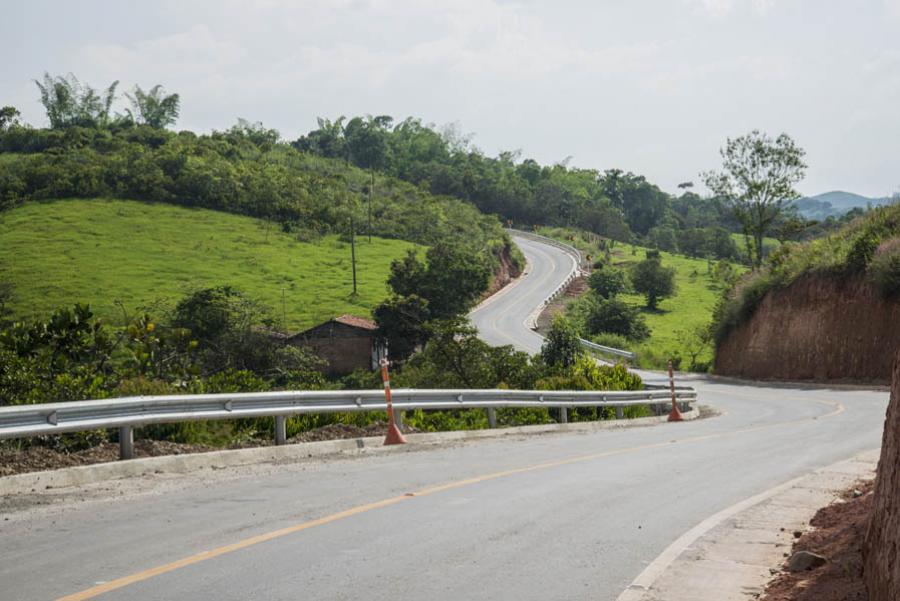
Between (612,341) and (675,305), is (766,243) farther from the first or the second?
(612,341)

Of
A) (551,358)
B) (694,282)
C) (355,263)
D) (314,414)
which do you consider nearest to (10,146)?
(355,263)

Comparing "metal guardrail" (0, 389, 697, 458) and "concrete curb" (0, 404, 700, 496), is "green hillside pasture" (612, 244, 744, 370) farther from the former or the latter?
"concrete curb" (0, 404, 700, 496)

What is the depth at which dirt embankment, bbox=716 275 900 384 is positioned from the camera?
4641 centimetres

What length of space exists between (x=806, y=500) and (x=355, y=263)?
97075 millimetres

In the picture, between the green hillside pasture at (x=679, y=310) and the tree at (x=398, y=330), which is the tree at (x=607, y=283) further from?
the tree at (x=398, y=330)

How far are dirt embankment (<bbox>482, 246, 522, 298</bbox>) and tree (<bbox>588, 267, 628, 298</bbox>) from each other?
10.6 metres

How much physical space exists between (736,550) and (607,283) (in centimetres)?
10225

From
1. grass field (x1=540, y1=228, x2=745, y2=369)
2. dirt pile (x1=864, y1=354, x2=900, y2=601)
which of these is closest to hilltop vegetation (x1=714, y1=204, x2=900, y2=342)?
grass field (x1=540, y1=228, x2=745, y2=369)

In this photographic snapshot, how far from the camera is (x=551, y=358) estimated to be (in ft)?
168

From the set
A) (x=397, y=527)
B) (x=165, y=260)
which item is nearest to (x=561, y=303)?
(x=165, y=260)

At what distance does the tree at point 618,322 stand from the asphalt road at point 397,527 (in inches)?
2755

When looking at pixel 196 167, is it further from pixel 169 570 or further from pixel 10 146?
pixel 169 570

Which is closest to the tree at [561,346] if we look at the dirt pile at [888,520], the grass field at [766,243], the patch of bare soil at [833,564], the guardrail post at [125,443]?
the guardrail post at [125,443]

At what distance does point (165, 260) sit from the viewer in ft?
339
